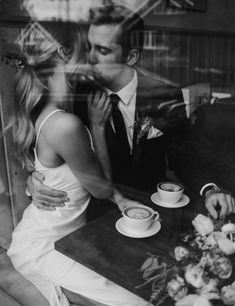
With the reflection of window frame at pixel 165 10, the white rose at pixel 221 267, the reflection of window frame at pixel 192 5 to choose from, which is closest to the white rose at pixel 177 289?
the white rose at pixel 221 267

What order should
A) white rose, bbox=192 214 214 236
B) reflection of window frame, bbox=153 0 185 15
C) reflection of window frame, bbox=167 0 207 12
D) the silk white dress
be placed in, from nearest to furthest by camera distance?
1. white rose, bbox=192 214 214 236
2. the silk white dress
3. reflection of window frame, bbox=153 0 185 15
4. reflection of window frame, bbox=167 0 207 12

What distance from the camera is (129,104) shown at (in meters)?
1.66

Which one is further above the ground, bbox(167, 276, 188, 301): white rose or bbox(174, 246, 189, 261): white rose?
bbox(174, 246, 189, 261): white rose

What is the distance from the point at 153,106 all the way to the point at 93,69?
412mm

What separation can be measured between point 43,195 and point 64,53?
62cm

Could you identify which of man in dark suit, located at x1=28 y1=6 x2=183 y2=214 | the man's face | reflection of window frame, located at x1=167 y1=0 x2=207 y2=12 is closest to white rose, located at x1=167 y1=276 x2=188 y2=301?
man in dark suit, located at x1=28 y1=6 x2=183 y2=214

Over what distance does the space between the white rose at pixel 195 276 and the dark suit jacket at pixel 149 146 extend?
63 centimetres

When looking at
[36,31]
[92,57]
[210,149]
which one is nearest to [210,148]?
[210,149]

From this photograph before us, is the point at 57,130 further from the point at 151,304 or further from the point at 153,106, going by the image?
the point at 151,304

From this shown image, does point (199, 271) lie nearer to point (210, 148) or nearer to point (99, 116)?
point (99, 116)

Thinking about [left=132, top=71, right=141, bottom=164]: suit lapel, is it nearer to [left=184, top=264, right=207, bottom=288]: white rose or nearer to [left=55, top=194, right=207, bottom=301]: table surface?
[left=55, top=194, right=207, bottom=301]: table surface

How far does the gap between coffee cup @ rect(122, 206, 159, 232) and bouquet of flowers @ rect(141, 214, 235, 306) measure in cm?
13

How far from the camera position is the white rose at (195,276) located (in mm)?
1039

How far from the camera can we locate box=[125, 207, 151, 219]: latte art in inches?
53.1
